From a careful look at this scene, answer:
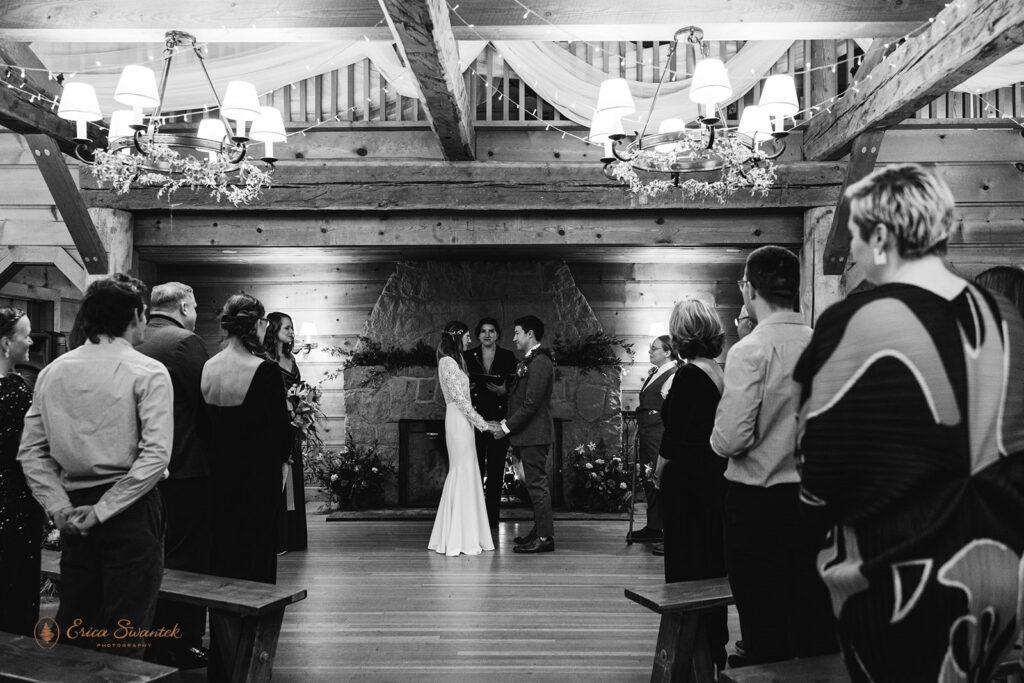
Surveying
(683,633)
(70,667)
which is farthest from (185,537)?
(683,633)

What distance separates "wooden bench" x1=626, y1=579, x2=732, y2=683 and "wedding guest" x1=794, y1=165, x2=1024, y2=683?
128cm

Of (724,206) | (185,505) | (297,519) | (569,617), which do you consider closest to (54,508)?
(185,505)

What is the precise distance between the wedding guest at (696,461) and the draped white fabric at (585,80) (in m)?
3.65

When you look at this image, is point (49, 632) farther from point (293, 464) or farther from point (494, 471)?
point (494, 471)

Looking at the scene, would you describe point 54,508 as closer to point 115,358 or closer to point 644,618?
point 115,358

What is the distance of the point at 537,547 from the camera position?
596 cm

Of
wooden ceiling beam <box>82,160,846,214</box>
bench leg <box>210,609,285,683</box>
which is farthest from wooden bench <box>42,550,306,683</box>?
wooden ceiling beam <box>82,160,846,214</box>

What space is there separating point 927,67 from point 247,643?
452 centimetres

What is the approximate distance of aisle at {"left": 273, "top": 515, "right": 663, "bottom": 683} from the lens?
3.51 meters

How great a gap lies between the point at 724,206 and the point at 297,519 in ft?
13.5

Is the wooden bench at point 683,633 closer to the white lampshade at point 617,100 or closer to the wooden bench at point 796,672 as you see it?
the wooden bench at point 796,672

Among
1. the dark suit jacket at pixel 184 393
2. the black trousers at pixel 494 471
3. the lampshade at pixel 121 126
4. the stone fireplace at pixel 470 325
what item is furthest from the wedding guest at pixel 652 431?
the lampshade at pixel 121 126

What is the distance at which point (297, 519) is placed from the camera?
6070mm

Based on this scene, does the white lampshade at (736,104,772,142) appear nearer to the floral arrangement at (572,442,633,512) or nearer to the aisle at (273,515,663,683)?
the aisle at (273,515,663,683)
